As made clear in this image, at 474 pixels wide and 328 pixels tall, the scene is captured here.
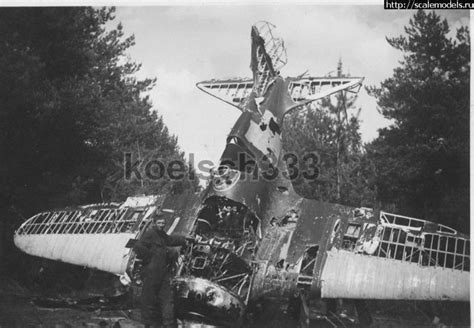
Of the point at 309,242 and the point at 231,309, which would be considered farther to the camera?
the point at 309,242

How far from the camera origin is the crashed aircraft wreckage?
27.3ft

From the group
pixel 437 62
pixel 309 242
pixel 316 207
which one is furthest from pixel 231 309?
pixel 437 62

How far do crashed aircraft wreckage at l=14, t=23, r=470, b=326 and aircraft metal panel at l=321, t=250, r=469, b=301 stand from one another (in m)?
0.02

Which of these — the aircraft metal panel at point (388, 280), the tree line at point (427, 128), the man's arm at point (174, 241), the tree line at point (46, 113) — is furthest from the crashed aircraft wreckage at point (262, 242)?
the tree line at point (427, 128)

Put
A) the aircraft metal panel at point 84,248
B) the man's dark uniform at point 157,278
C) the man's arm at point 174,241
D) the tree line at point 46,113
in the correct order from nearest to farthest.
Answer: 1. the man's dark uniform at point 157,278
2. the man's arm at point 174,241
3. the aircraft metal panel at point 84,248
4. the tree line at point 46,113

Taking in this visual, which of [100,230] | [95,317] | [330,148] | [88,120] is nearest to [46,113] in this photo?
[88,120]

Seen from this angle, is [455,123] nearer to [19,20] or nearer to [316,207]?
[316,207]

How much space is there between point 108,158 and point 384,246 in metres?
11.8

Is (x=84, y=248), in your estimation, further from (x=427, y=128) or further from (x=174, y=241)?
(x=427, y=128)

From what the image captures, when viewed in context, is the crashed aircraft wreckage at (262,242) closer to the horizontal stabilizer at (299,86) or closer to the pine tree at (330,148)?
the horizontal stabilizer at (299,86)

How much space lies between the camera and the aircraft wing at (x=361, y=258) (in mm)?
8344

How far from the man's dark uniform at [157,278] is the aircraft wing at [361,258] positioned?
189cm

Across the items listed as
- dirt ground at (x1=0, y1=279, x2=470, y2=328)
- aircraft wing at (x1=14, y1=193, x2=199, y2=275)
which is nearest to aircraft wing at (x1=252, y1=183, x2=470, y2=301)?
dirt ground at (x1=0, y1=279, x2=470, y2=328)

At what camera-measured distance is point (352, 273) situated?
8680mm
